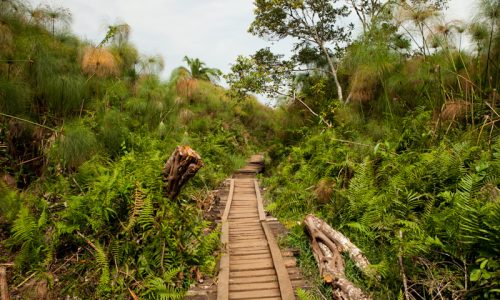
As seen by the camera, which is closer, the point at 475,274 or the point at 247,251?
the point at 475,274

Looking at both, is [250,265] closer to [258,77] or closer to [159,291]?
[159,291]

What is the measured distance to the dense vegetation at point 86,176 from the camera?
4523 millimetres

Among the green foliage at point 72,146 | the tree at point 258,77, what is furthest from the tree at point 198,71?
the green foliage at point 72,146

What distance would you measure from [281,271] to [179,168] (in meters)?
2.08

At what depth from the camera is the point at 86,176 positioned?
5.78 m

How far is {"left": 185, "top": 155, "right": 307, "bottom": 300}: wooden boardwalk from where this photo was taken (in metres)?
4.31

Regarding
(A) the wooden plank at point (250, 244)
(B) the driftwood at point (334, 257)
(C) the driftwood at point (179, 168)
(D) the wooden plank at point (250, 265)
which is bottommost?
(D) the wooden plank at point (250, 265)

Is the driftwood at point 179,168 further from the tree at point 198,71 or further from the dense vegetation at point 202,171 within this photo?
the tree at point 198,71

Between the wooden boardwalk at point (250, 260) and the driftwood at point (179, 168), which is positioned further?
the driftwood at point (179, 168)

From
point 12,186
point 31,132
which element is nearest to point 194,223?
point 12,186

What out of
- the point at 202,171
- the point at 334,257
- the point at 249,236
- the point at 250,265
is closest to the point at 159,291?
the point at 250,265

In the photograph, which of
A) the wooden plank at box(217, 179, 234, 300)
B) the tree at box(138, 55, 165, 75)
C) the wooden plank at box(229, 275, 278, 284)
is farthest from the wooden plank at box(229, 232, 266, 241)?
the tree at box(138, 55, 165, 75)

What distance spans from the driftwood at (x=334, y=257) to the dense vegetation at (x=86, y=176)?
61.7 inches

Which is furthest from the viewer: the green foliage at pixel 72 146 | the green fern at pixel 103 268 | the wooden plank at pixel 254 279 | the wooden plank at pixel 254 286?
the green foliage at pixel 72 146
